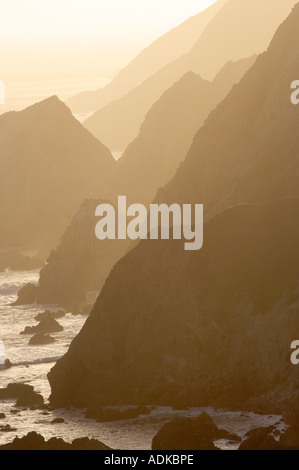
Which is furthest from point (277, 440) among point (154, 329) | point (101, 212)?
point (101, 212)

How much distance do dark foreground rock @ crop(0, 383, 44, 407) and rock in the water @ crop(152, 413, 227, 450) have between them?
19.0 metres

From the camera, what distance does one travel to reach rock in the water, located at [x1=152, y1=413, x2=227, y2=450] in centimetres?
8650

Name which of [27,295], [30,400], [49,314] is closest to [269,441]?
[30,400]

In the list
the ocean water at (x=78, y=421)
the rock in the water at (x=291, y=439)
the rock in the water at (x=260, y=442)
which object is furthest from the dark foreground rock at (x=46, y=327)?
the rock in the water at (x=260, y=442)

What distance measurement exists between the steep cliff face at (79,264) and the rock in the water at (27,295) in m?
0.72

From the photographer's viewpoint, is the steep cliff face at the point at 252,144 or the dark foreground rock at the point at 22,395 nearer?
the dark foreground rock at the point at 22,395

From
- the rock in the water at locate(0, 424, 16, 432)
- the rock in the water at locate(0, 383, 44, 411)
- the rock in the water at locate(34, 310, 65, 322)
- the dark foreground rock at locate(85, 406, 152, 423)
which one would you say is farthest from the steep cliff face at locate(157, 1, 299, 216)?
the rock in the water at locate(0, 424, 16, 432)

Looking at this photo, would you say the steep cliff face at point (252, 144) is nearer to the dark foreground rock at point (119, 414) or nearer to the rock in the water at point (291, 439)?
the dark foreground rock at point (119, 414)

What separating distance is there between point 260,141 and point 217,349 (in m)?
52.3

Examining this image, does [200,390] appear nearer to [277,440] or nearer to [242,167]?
[277,440]

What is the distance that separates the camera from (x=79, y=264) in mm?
163500

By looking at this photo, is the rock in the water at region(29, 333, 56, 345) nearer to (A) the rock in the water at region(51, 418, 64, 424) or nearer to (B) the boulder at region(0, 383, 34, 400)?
(B) the boulder at region(0, 383, 34, 400)

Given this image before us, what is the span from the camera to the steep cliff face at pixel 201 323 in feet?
318

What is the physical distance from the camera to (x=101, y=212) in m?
170
